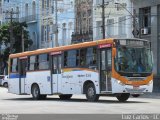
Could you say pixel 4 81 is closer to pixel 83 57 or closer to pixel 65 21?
pixel 65 21

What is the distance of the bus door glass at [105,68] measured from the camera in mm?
25047

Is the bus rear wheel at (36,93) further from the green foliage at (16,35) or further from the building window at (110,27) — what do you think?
the green foliage at (16,35)

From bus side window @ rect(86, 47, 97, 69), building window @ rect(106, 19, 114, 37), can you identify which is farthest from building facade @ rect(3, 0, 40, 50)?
bus side window @ rect(86, 47, 97, 69)

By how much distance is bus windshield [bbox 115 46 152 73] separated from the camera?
24.7 meters

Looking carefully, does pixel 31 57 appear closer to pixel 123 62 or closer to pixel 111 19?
pixel 123 62

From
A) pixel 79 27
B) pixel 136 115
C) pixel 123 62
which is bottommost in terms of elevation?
pixel 136 115

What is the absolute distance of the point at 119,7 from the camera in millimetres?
53188

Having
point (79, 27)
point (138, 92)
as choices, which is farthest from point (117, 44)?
point (79, 27)

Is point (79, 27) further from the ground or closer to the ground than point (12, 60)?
further from the ground

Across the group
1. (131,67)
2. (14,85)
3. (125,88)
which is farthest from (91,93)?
(14,85)

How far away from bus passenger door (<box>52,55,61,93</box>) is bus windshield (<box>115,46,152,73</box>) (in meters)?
5.28

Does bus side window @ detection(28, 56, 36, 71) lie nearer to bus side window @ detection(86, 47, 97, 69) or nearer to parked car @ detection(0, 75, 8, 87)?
bus side window @ detection(86, 47, 97, 69)

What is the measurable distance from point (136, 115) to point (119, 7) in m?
37.0

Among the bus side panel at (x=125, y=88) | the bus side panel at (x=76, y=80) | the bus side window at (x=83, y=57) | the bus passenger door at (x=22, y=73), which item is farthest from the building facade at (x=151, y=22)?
the bus side panel at (x=125, y=88)
